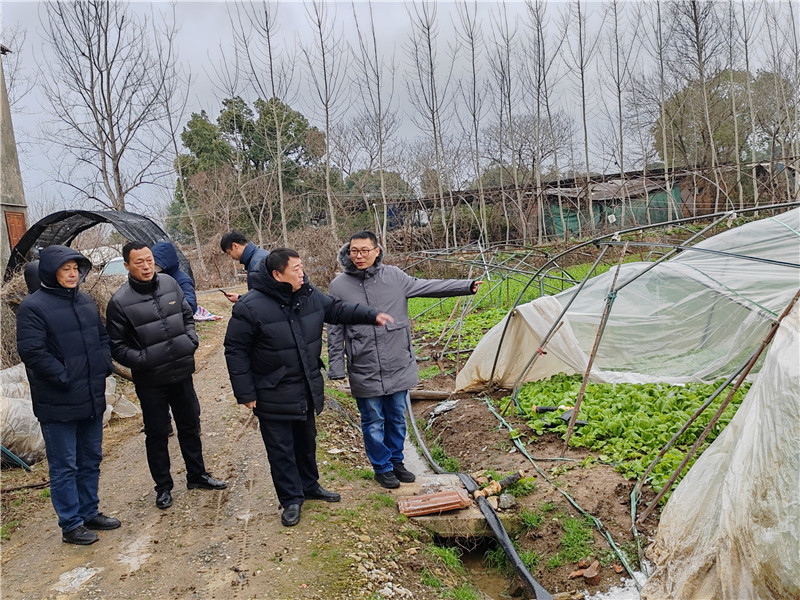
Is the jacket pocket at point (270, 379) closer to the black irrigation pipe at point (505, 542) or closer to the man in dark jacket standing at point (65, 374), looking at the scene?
the man in dark jacket standing at point (65, 374)

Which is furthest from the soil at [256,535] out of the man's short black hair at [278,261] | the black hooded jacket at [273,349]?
the man's short black hair at [278,261]

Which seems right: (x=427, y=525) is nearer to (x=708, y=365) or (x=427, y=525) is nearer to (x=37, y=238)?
(x=708, y=365)

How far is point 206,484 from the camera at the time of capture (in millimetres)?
4336

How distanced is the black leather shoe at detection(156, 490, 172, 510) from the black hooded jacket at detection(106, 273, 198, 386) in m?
0.79

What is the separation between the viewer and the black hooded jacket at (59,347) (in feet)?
11.1

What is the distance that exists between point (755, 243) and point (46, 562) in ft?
19.8

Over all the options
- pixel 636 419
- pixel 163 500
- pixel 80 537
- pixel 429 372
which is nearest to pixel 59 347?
pixel 80 537

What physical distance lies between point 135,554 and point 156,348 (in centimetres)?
124

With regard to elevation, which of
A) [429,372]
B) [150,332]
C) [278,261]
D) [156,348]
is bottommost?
[429,372]

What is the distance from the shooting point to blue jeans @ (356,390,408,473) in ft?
14.0

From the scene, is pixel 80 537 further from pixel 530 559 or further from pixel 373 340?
pixel 530 559

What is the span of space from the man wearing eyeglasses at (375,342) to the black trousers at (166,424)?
102cm

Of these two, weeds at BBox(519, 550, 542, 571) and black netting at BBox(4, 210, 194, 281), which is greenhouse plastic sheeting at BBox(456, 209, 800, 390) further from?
black netting at BBox(4, 210, 194, 281)

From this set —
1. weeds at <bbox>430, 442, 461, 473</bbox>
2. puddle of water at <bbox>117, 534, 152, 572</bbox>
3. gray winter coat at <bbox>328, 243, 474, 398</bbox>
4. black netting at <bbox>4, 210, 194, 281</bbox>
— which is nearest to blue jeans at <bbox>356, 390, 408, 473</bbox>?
gray winter coat at <bbox>328, 243, 474, 398</bbox>
